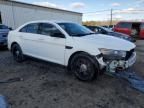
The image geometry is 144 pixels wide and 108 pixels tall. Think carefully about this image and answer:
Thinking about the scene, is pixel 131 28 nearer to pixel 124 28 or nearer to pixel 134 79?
pixel 124 28

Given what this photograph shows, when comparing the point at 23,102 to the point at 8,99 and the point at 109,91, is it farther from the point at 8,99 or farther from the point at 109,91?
the point at 109,91

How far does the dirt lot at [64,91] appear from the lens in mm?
3328

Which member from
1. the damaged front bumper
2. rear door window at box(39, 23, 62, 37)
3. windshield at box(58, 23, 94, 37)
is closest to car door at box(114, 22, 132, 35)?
windshield at box(58, 23, 94, 37)

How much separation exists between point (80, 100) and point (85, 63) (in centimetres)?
111

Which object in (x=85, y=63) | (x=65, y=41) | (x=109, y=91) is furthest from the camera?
(x=65, y=41)

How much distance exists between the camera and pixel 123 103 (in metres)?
3.36

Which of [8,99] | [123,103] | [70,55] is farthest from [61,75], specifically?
[123,103]

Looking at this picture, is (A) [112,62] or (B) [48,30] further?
(B) [48,30]

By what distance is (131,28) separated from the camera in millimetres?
15891

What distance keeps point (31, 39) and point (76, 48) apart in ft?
6.43

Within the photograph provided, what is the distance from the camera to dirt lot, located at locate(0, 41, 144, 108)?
10.9ft

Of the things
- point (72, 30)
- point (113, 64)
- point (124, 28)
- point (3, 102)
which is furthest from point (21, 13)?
point (3, 102)

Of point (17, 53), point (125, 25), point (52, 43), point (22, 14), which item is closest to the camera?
point (52, 43)

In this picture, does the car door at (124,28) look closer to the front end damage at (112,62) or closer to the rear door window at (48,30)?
the rear door window at (48,30)
